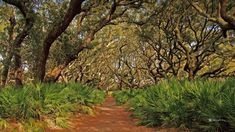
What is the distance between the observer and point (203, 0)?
19016 mm

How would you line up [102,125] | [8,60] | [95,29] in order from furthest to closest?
1. [95,29]
2. [8,60]
3. [102,125]

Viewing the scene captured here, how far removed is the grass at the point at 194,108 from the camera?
6.78 metres

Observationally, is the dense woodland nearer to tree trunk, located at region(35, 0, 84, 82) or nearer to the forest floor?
tree trunk, located at region(35, 0, 84, 82)

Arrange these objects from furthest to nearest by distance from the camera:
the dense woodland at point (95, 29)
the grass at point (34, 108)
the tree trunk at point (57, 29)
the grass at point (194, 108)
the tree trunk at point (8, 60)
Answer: the tree trunk at point (8, 60) → the dense woodland at point (95, 29) → the tree trunk at point (57, 29) → the grass at point (34, 108) → the grass at point (194, 108)

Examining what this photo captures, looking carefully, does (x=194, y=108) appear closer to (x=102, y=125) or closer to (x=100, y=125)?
(x=102, y=125)

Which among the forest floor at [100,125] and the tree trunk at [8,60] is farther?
the tree trunk at [8,60]

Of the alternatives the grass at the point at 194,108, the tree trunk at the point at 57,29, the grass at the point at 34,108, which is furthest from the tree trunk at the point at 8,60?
the grass at the point at 194,108

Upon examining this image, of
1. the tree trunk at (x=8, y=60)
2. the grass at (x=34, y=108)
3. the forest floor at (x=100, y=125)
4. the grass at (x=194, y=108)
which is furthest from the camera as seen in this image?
the tree trunk at (x=8, y=60)

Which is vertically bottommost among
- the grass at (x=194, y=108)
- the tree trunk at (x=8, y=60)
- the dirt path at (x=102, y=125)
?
the dirt path at (x=102, y=125)

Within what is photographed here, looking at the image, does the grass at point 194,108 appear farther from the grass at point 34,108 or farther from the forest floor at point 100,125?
the grass at point 34,108

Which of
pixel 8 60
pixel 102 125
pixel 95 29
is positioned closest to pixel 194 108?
pixel 102 125

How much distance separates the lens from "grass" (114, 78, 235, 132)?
6.78 m

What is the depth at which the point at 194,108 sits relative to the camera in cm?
782

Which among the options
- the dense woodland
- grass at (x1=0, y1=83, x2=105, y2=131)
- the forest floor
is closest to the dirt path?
the forest floor
